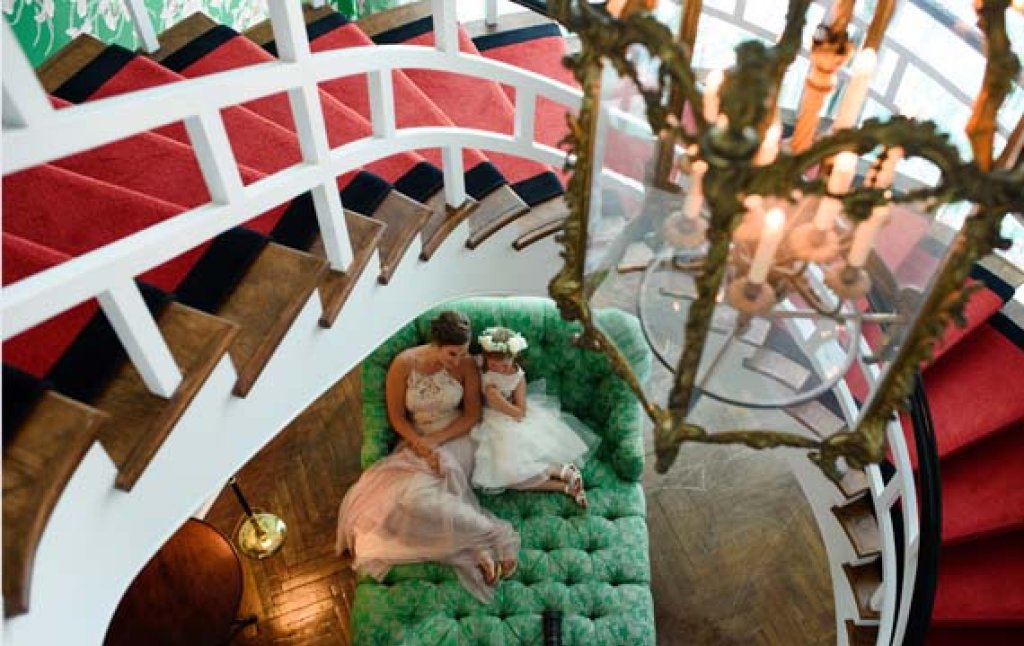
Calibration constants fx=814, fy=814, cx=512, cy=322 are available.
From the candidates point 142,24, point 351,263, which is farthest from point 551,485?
point 142,24

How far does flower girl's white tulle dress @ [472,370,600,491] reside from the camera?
11.5 feet

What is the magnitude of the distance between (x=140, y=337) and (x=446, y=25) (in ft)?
3.87

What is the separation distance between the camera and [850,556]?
3.10 metres

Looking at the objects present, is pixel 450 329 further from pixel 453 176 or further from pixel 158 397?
pixel 158 397

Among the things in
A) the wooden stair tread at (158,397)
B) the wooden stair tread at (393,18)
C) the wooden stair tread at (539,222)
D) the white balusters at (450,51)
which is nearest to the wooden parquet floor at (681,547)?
the wooden stair tread at (539,222)

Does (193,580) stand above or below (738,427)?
below

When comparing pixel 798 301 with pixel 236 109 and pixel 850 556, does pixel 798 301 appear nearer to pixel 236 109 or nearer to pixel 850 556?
pixel 236 109

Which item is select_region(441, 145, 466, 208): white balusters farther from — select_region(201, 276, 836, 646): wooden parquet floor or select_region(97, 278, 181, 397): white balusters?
select_region(201, 276, 836, 646): wooden parquet floor

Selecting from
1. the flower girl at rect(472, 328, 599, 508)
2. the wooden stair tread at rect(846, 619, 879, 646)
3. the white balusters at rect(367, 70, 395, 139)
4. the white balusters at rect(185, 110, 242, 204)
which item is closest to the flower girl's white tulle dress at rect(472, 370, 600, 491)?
the flower girl at rect(472, 328, 599, 508)

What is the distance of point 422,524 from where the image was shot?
3.31 metres

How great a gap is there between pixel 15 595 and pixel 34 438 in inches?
10.4

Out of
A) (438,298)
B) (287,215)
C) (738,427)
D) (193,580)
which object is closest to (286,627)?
(193,580)

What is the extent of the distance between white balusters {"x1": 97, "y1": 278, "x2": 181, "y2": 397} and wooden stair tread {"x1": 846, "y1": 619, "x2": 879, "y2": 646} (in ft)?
8.35

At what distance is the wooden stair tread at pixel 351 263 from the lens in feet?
6.91
